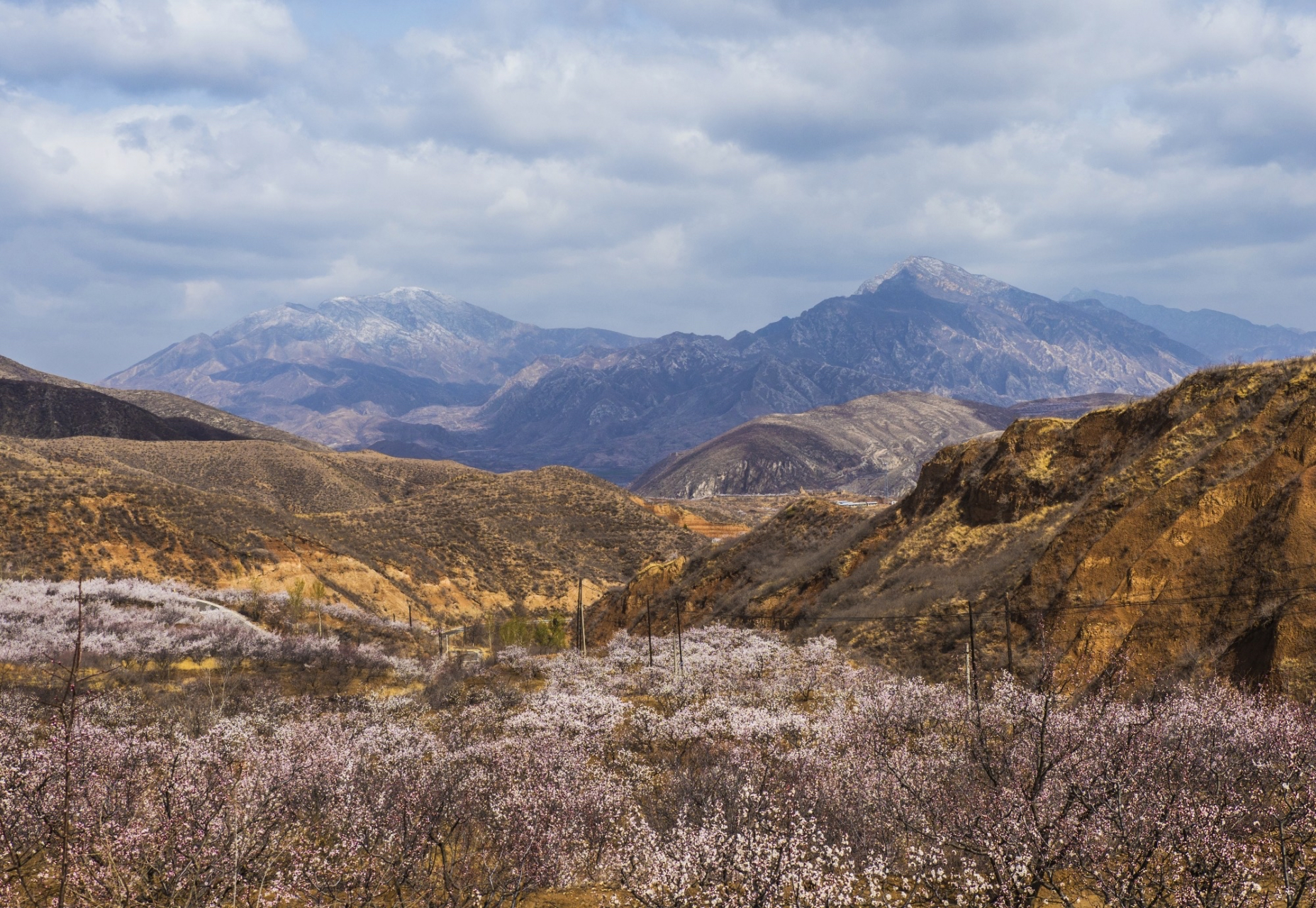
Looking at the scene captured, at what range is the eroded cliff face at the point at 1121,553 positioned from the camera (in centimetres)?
2061

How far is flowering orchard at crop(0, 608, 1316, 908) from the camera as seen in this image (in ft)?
28.2

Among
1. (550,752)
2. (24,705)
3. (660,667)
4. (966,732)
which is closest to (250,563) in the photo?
(660,667)

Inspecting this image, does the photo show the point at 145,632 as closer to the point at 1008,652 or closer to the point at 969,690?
the point at 969,690

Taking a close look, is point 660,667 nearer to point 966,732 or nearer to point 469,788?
point 966,732

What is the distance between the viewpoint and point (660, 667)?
98.3ft

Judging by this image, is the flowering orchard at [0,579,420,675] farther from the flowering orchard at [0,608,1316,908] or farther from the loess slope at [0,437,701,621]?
the loess slope at [0,437,701,621]

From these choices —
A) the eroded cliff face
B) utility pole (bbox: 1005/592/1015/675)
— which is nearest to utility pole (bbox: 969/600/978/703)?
the eroded cliff face

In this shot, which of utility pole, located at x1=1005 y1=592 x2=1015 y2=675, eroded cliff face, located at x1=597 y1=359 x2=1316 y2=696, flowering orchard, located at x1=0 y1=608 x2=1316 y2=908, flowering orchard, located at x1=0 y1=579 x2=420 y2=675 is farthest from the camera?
flowering orchard, located at x1=0 y1=579 x2=420 y2=675

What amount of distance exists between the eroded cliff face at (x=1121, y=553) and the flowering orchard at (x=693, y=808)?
409 cm

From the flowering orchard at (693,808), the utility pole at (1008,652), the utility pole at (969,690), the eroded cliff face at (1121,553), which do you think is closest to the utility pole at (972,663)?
the utility pole at (969,690)

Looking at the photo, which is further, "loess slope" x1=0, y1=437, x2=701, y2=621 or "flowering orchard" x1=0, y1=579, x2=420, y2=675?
"loess slope" x1=0, y1=437, x2=701, y2=621

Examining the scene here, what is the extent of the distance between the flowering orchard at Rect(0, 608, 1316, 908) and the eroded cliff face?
4.09 metres

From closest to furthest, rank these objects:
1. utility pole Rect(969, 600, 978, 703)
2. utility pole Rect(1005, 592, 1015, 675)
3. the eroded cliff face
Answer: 1. utility pole Rect(969, 600, 978, 703)
2. the eroded cliff face
3. utility pole Rect(1005, 592, 1015, 675)

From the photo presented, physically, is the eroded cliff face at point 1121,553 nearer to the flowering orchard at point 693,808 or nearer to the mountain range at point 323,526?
the flowering orchard at point 693,808
